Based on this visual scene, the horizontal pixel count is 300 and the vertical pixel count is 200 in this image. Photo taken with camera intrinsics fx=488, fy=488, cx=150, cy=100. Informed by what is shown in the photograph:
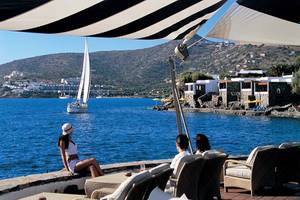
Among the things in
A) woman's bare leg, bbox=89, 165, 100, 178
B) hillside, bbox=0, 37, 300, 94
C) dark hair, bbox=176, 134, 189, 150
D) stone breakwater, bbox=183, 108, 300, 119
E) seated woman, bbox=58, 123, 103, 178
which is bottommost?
stone breakwater, bbox=183, 108, 300, 119

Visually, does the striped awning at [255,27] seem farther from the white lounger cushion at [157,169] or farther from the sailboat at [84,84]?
the sailboat at [84,84]

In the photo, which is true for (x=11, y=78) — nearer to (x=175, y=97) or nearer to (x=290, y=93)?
(x=290, y=93)

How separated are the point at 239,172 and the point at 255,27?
1876mm

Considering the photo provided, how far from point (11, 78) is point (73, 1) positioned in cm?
17371

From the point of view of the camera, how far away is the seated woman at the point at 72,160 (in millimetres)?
5949

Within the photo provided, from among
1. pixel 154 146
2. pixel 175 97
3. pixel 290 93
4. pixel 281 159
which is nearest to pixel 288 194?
pixel 281 159

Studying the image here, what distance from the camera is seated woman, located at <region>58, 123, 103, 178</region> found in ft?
19.5

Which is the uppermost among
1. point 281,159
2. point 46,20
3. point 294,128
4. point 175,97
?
point 46,20

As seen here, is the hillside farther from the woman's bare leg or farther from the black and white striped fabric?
the black and white striped fabric

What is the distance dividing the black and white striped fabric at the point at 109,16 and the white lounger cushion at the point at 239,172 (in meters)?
1.83

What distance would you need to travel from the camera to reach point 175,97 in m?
6.79

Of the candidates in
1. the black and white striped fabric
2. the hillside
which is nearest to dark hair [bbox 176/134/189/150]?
the black and white striped fabric

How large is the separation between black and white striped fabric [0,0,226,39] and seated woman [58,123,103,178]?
1.55 m

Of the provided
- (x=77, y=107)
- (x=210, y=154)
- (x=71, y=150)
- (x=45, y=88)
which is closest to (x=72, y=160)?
(x=71, y=150)
